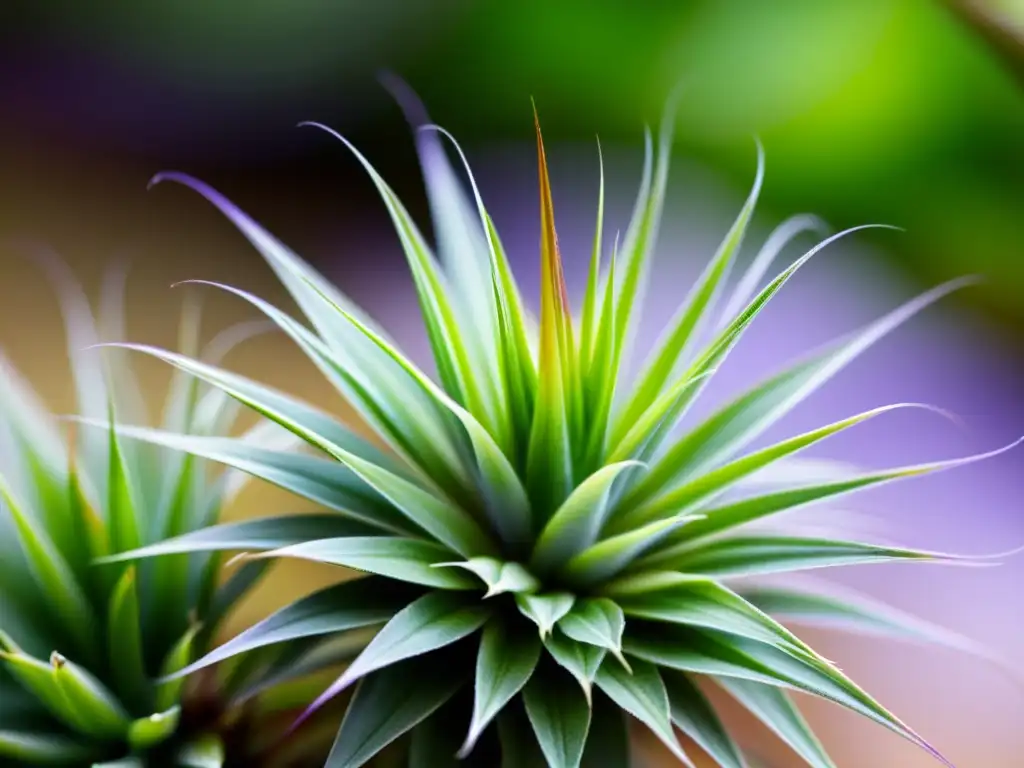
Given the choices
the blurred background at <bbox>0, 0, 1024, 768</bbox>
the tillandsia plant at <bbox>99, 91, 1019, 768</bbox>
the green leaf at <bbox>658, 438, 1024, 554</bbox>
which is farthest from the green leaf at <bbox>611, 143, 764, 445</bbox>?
the blurred background at <bbox>0, 0, 1024, 768</bbox>

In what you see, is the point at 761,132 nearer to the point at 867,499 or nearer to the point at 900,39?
the point at 900,39

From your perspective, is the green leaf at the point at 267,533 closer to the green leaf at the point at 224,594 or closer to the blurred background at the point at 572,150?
the green leaf at the point at 224,594

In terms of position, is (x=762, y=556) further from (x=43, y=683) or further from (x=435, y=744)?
(x=43, y=683)

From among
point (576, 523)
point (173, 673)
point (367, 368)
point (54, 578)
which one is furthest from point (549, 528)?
point (54, 578)

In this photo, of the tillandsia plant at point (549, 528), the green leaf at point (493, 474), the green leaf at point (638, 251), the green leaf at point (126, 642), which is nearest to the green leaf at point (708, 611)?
the tillandsia plant at point (549, 528)

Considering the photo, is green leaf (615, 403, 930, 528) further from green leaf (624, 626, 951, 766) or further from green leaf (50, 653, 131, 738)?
green leaf (50, 653, 131, 738)

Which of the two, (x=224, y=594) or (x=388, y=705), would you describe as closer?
(x=388, y=705)

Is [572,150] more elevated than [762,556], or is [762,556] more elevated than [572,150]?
[572,150]
